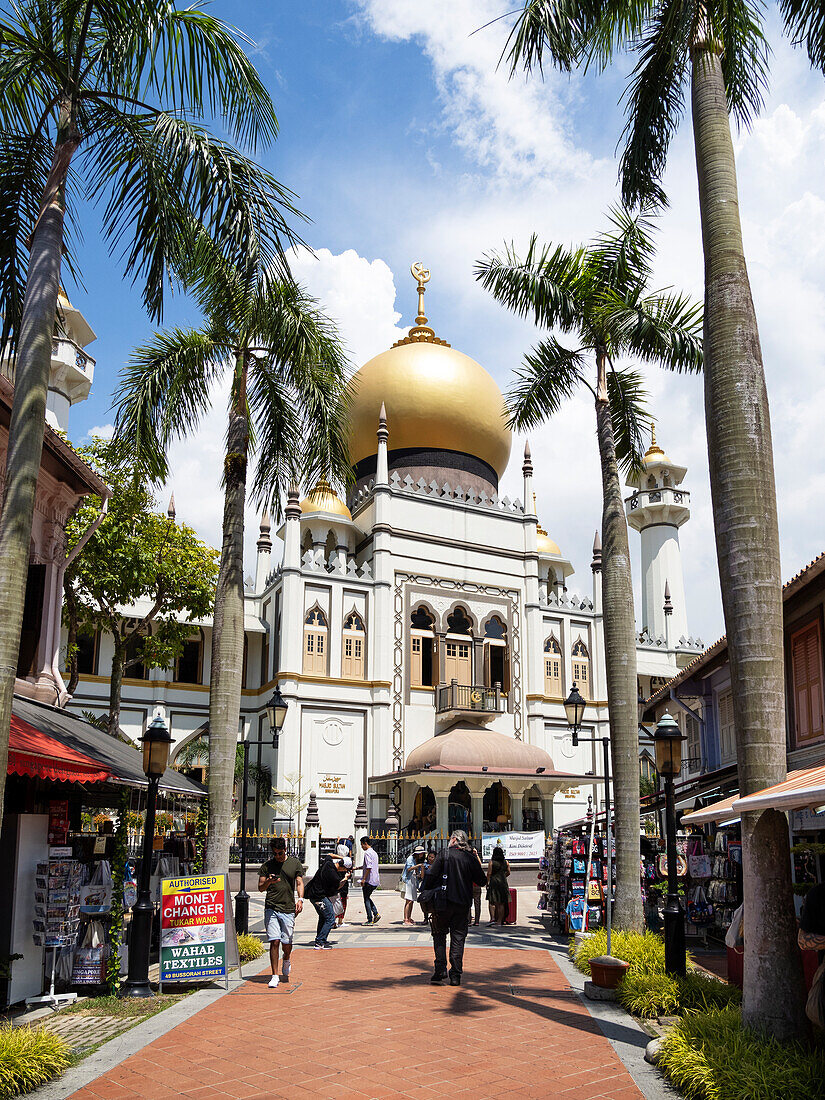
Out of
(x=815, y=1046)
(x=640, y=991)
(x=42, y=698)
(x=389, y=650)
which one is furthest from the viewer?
(x=389, y=650)

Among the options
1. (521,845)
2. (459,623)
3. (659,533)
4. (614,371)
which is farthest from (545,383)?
(659,533)

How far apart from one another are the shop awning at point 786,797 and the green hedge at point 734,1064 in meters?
1.61

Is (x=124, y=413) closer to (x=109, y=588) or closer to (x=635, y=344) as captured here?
(x=635, y=344)

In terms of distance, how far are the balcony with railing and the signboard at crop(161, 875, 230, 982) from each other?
76.7 ft

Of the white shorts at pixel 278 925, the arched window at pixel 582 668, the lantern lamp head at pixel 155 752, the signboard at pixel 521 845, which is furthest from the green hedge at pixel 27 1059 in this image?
the arched window at pixel 582 668

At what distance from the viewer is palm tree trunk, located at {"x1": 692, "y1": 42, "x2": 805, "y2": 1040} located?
7121mm

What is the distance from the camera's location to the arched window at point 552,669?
126ft

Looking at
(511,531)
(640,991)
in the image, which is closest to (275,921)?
(640,991)

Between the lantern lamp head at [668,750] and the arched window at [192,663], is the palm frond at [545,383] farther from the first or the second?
the arched window at [192,663]

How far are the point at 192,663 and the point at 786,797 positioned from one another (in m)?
32.7

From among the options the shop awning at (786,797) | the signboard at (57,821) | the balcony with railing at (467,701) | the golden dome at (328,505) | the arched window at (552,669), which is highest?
the golden dome at (328,505)

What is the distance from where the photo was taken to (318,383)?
567 inches

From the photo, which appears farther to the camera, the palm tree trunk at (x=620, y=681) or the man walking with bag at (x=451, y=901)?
the palm tree trunk at (x=620, y=681)

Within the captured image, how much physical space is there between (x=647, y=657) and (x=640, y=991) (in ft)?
119
